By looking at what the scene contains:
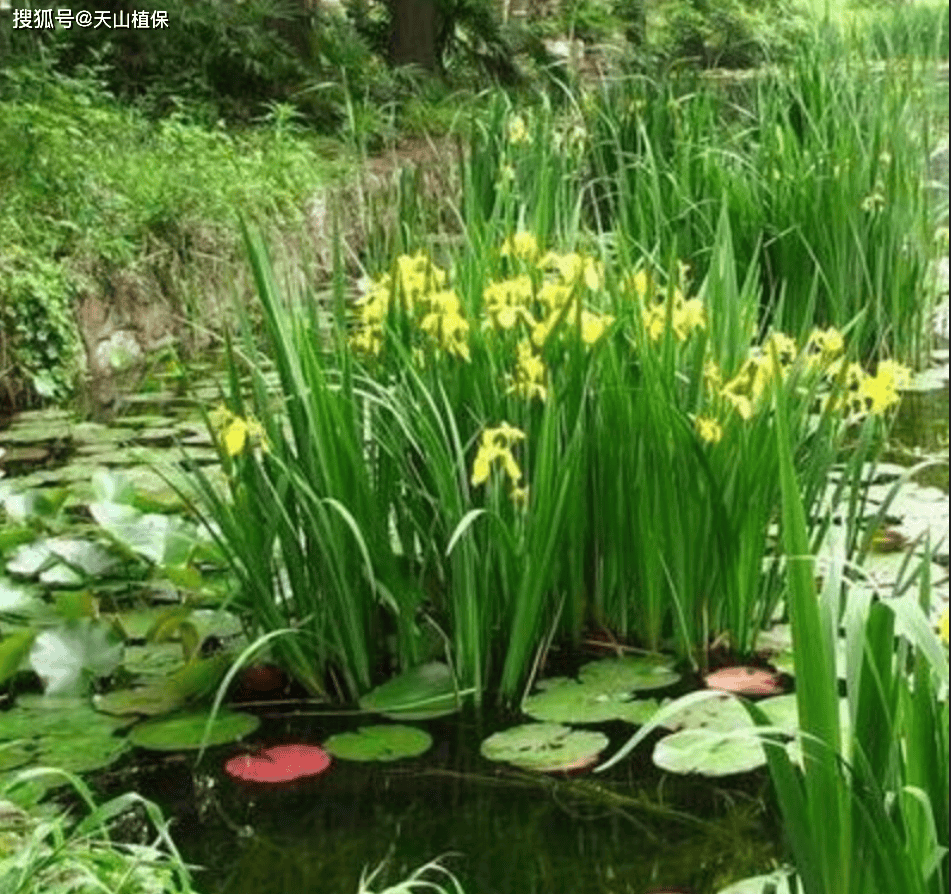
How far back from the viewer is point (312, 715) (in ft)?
9.02

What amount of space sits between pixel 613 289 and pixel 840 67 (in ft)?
8.47

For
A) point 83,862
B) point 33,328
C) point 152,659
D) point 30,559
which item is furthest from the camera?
point 33,328

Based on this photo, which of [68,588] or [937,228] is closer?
[937,228]

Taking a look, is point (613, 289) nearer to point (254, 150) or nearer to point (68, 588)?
point (68, 588)

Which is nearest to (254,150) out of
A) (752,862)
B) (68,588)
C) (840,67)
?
(840,67)

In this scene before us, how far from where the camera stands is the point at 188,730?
2664 millimetres

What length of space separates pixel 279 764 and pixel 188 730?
191mm

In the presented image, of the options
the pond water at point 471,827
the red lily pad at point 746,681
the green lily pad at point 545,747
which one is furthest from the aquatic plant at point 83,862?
the red lily pad at point 746,681

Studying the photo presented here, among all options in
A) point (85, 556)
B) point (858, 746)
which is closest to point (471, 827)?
point (858, 746)

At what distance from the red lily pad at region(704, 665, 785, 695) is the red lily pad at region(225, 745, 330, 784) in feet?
1.98

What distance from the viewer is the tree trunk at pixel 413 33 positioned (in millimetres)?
10148

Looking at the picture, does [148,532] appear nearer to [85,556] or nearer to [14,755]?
[85,556]

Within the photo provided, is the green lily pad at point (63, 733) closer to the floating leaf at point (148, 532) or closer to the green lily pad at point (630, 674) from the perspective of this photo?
the floating leaf at point (148, 532)

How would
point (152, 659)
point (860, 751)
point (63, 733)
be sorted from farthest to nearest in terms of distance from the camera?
point (152, 659), point (63, 733), point (860, 751)
